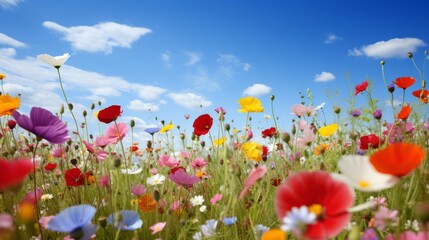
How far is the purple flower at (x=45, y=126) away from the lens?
1.14 m

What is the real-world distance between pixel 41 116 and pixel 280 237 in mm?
860

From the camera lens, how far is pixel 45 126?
3.85 feet

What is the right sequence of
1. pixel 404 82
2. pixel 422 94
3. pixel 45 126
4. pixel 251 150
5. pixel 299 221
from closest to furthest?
pixel 299 221, pixel 45 126, pixel 251 150, pixel 422 94, pixel 404 82

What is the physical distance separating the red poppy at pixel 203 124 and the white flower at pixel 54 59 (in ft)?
2.47

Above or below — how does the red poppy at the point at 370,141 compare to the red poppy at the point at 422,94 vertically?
below

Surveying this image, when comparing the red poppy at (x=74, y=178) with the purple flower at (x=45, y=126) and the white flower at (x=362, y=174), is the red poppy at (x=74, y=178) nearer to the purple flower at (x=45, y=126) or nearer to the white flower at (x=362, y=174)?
the purple flower at (x=45, y=126)

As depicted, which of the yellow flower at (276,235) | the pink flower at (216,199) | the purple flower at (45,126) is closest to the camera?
the yellow flower at (276,235)

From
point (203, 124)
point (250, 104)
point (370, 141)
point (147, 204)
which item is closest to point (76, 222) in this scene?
point (147, 204)

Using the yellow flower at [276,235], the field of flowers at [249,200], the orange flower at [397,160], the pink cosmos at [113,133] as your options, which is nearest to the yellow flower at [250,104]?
the field of flowers at [249,200]

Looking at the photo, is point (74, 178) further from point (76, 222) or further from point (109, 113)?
point (76, 222)

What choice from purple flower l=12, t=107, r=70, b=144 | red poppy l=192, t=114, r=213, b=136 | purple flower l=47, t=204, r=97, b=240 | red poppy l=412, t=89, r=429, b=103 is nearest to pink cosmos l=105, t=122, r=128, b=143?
red poppy l=192, t=114, r=213, b=136

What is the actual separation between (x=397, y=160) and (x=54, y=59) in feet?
5.51

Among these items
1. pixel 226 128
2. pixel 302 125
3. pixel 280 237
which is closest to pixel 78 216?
pixel 280 237

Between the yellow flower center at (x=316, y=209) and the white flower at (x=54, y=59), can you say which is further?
the white flower at (x=54, y=59)
